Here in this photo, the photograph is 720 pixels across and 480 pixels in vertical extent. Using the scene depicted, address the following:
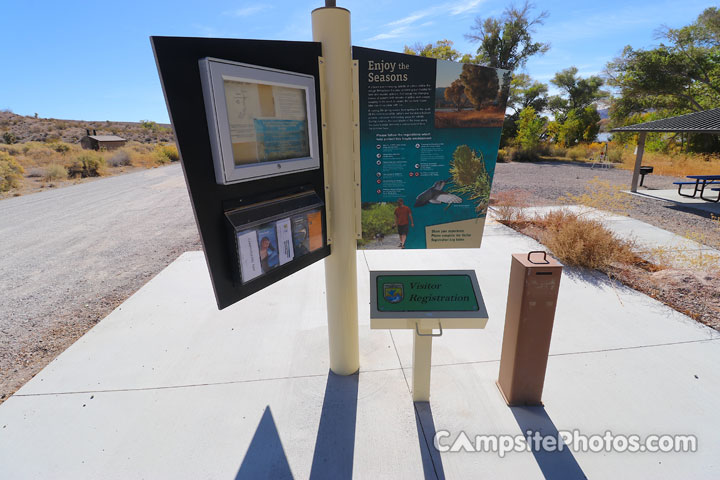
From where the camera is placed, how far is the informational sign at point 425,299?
2254 mm

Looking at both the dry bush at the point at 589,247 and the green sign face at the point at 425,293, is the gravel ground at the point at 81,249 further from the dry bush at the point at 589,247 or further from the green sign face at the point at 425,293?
the green sign face at the point at 425,293

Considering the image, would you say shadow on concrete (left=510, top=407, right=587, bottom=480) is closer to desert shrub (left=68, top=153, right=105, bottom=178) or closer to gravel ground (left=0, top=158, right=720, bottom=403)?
gravel ground (left=0, top=158, right=720, bottom=403)

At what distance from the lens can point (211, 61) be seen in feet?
5.32

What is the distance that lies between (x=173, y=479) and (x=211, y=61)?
2241 mm

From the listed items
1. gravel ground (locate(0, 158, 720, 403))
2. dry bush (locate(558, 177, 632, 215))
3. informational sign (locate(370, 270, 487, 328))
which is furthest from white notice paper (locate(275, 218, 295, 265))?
dry bush (locate(558, 177, 632, 215))

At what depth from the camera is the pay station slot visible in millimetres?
1939

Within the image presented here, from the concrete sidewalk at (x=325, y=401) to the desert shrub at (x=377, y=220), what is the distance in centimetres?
117

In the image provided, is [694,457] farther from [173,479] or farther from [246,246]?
[173,479]

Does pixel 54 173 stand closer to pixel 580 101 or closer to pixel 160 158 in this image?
pixel 160 158

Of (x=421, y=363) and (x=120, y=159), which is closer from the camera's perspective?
(x=421, y=363)

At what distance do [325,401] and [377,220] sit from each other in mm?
1361

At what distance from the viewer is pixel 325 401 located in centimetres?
265

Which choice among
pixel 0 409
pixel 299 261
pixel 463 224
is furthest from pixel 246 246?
pixel 0 409

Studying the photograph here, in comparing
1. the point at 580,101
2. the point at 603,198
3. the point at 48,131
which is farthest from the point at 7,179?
the point at 580,101
